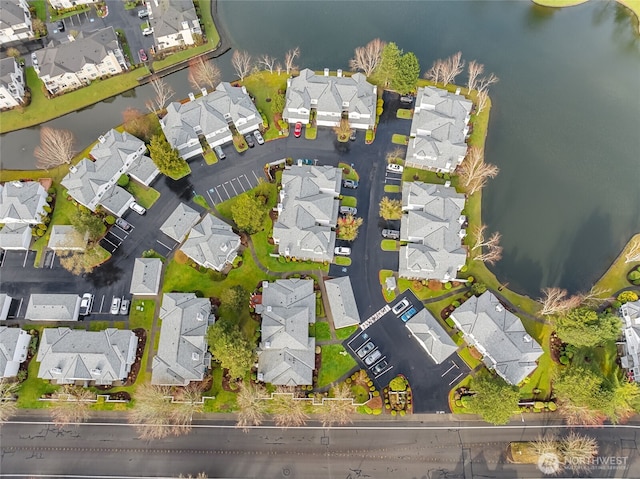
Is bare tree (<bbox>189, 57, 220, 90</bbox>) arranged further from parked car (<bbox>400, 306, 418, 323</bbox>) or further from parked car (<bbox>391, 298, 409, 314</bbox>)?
parked car (<bbox>400, 306, 418, 323</bbox>)

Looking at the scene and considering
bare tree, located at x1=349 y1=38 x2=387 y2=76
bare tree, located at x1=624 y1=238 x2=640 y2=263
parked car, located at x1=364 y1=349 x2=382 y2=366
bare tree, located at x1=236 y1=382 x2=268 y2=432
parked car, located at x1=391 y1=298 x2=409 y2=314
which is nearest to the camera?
bare tree, located at x1=236 y1=382 x2=268 y2=432

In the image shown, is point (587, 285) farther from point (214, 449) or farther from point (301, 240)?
point (214, 449)

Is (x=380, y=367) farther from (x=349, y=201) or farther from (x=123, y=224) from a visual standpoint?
(x=123, y=224)

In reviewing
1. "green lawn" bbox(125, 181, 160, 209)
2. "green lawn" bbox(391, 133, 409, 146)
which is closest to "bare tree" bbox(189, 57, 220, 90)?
"green lawn" bbox(125, 181, 160, 209)

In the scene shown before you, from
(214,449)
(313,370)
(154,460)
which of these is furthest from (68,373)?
(313,370)

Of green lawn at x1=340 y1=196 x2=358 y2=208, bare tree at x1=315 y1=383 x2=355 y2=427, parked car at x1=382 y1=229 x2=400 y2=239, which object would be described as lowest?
bare tree at x1=315 y1=383 x2=355 y2=427

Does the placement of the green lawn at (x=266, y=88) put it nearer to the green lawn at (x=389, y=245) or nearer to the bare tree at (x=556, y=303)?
the green lawn at (x=389, y=245)
